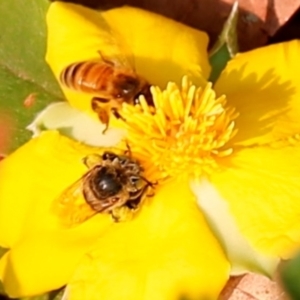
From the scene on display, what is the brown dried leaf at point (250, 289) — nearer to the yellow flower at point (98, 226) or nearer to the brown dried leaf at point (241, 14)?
the yellow flower at point (98, 226)

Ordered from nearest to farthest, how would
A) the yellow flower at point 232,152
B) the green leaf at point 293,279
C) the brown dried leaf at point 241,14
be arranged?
the green leaf at point 293,279
the yellow flower at point 232,152
the brown dried leaf at point 241,14

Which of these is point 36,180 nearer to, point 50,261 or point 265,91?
point 50,261

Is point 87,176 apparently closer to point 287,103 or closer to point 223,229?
point 223,229

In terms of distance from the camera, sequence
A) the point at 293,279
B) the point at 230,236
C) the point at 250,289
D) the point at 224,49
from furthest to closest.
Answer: the point at 224,49 < the point at 250,289 < the point at 230,236 < the point at 293,279

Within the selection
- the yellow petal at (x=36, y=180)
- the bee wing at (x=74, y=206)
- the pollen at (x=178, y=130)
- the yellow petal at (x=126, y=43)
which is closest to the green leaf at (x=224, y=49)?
the yellow petal at (x=126, y=43)

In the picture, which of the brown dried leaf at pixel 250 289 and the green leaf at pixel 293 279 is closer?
the green leaf at pixel 293 279

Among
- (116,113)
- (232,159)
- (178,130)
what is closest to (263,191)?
(232,159)

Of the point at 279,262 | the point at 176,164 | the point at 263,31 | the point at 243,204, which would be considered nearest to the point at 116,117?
the point at 176,164

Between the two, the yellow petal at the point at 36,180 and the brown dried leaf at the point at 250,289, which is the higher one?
the yellow petal at the point at 36,180
